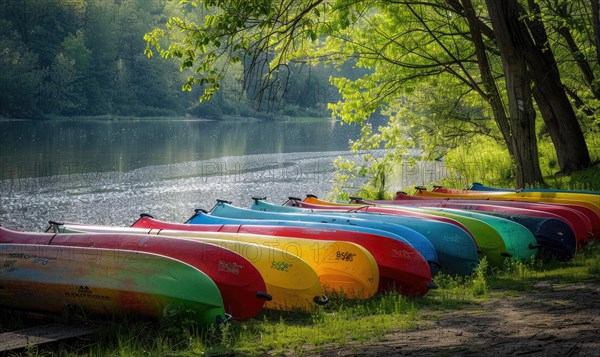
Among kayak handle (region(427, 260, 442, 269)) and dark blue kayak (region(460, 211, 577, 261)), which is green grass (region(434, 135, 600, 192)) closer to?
dark blue kayak (region(460, 211, 577, 261))

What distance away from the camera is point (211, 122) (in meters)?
56.0

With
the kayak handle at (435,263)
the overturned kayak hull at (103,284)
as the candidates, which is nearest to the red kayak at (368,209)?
the kayak handle at (435,263)

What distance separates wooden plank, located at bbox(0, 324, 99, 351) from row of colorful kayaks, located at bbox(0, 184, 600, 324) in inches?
10.8

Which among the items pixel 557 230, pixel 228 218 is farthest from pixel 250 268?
pixel 557 230

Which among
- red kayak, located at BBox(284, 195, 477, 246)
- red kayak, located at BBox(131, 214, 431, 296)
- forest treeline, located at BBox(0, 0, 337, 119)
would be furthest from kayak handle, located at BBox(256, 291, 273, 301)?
forest treeline, located at BBox(0, 0, 337, 119)

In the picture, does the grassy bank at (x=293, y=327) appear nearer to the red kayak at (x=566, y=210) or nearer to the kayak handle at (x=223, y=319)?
the kayak handle at (x=223, y=319)

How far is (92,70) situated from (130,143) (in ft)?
72.4

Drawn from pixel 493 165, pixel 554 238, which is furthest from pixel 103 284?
pixel 493 165

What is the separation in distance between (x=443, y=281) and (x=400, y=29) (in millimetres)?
8288

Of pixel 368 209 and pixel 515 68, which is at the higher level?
pixel 515 68

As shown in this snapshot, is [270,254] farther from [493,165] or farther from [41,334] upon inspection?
[493,165]

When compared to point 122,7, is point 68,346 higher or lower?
lower

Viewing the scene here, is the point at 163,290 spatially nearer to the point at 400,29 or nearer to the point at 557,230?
the point at 557,230

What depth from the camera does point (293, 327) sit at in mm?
5527
